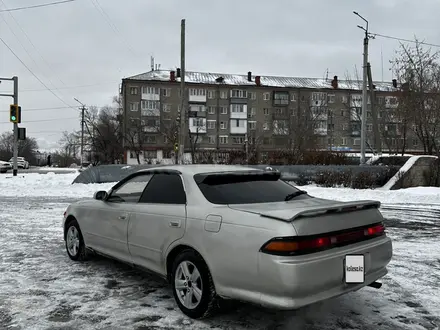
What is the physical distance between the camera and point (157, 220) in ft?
14.0

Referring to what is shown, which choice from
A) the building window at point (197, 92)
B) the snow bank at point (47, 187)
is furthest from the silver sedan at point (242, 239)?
the building window at point (197, 92)

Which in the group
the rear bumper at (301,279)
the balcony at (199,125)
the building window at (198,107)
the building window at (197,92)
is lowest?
the rear bumper at (301,279)

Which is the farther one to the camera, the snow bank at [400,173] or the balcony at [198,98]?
the balcony at [198,98]

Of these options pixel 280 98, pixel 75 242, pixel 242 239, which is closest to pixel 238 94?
pixel 280 98

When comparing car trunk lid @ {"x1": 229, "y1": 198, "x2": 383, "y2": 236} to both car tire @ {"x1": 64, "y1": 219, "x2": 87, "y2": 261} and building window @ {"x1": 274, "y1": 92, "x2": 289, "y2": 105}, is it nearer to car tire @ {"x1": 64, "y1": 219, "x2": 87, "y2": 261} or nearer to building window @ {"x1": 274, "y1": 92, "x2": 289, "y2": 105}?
car tire @ {"x1": 64, "y1": 219, "x2": 87, "y2": 261}

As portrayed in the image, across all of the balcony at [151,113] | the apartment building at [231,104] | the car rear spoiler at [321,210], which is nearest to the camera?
the car rear spoiler at [321,210]

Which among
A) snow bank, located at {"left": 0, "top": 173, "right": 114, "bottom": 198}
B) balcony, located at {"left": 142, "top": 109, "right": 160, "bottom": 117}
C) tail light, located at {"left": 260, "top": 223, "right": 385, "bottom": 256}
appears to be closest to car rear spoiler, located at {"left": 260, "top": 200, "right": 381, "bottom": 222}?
tail light, located at {"left": 260, "top": 223, "right": 385, "bottom": 256}

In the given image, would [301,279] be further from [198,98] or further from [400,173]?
[198,98]

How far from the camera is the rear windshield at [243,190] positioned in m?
4.02

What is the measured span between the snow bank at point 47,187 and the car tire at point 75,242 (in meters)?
9.86

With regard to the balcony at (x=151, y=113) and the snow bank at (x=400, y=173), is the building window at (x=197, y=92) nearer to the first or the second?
the balcony at (x=151, y=113)

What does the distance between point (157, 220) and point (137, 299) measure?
90 cm

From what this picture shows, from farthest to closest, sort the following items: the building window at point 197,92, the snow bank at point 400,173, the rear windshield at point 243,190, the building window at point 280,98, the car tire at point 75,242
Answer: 1. the building window at point 280,98
2. the building window at point 197,92
3. the snow bank at point 400,173
4. the car tire at point 75,242
5. the rear windshield at point 243,190

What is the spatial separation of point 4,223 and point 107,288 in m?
5.75
